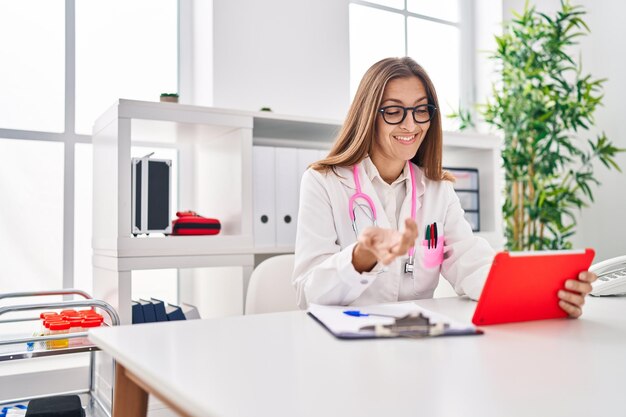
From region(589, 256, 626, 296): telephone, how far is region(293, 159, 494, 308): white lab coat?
0.26 metres

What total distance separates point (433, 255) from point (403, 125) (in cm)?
36

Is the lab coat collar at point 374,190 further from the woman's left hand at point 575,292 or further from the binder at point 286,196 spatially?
the binder at point 286,196

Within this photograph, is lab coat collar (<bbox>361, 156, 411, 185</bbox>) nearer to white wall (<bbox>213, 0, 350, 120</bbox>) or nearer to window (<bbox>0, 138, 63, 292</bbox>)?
white wall (<bbox>213, 0, 350, 120</bbox>)

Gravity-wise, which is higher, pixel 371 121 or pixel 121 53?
pixel 121 53

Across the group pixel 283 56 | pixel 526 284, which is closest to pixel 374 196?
pixel 526 284

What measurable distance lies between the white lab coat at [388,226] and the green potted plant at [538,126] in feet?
5.62

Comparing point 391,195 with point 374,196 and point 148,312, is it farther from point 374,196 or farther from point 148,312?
point 148,312

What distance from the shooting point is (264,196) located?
2.23 m

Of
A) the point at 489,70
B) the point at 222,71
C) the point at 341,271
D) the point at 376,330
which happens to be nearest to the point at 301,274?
the point at 341,271

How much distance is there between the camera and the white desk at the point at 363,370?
571 millimetres

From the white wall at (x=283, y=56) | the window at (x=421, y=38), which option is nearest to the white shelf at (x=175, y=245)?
the white wall at (x=283, y=56)

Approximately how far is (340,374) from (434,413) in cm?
15

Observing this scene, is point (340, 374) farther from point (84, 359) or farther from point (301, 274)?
point (84, 359)

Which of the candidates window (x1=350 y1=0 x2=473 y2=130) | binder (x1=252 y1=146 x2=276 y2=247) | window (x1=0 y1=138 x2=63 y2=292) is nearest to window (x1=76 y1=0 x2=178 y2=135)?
window (x1=0 y1=138 x2=63 y2=292)
